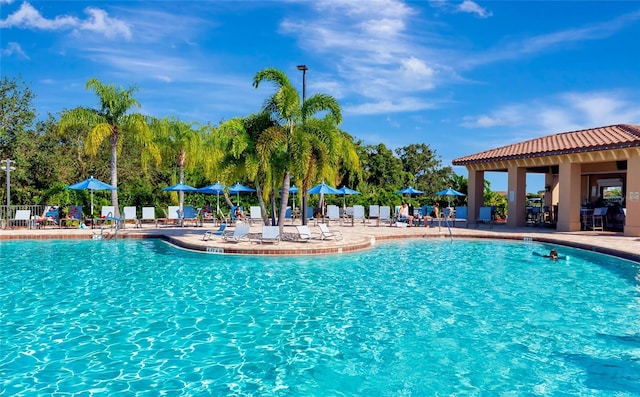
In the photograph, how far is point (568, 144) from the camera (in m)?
21.5

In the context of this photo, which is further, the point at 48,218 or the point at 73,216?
the point at 73,216

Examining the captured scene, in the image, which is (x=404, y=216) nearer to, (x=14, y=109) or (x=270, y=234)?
(x=270, y=234)

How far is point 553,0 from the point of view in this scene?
17406 mm

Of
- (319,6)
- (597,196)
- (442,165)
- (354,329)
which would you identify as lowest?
(354,329)

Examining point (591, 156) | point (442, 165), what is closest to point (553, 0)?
point (591, 156)

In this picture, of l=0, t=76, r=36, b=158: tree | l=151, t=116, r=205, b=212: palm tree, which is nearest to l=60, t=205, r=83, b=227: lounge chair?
l=151, t=116, r=205, b=212: palm tree

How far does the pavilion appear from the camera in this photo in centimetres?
1806

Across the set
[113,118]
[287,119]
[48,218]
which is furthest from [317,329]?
[113,118]

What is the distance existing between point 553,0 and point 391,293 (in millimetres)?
14760

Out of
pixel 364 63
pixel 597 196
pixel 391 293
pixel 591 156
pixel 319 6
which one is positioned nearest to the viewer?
pixel 391 293

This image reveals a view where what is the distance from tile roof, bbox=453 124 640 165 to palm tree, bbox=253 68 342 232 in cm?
1085

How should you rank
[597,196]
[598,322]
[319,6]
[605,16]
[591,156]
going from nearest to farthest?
[598,322] → [319,6] → [605,16] → [591,156] → [597,196]

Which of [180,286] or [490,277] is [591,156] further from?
[180,286]

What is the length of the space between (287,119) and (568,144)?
1418 centimetres
